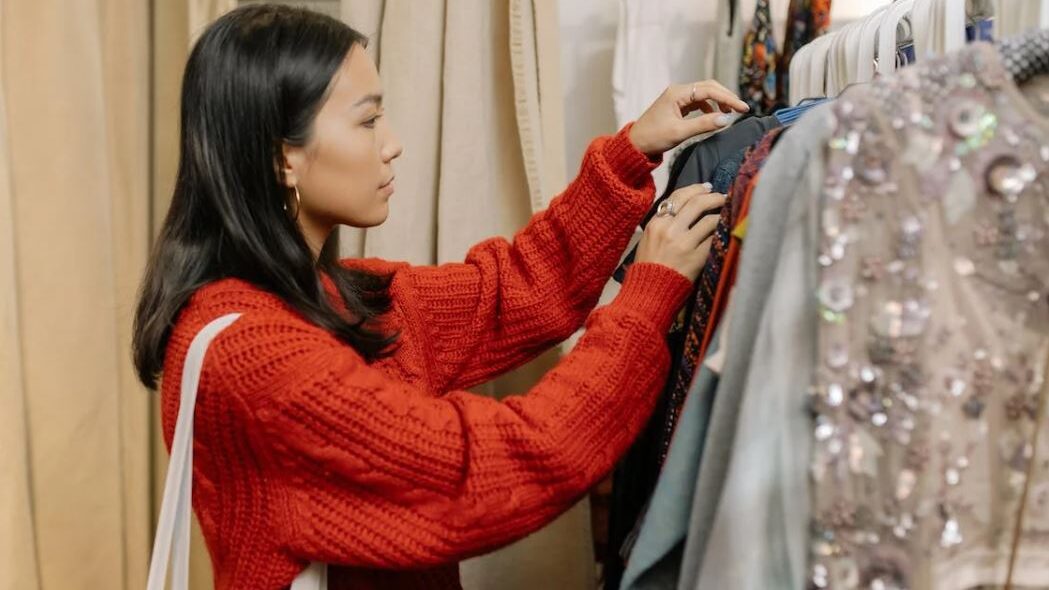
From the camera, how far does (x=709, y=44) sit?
1.32 meters

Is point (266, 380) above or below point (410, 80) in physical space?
below

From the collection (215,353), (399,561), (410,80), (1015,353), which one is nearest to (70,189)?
(410,80)

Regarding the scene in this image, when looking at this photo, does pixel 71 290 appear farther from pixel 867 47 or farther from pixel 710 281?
pixel 867 47

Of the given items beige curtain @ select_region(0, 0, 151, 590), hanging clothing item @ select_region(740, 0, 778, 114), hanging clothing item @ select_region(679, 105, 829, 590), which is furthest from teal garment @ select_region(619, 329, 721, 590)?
beige curtain @ select_region(0, 0, 151, 590)

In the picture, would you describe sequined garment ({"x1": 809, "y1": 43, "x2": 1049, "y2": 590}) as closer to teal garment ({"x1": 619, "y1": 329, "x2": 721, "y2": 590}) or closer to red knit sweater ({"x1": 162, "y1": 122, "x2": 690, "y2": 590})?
teal garment ({"x1": 619, "y1": 329, "x2": 721, "y2": 590})

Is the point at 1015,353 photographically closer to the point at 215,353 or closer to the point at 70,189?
the point at 215,353

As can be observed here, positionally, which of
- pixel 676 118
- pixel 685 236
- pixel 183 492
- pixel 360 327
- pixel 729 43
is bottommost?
pixel 183 492

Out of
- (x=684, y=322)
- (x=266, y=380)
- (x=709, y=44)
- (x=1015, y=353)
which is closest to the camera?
(x=1015, y=353)

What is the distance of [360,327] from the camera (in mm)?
834

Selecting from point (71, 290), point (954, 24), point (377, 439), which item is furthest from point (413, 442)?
point (71, 290)

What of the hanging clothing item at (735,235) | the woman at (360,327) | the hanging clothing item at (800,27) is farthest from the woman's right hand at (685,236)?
the hanging clothing item at (800,27)

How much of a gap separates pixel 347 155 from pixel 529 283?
10.3 inches

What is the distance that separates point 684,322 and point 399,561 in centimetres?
33

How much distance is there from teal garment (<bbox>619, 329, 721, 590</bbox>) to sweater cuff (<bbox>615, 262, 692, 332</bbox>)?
13cm
